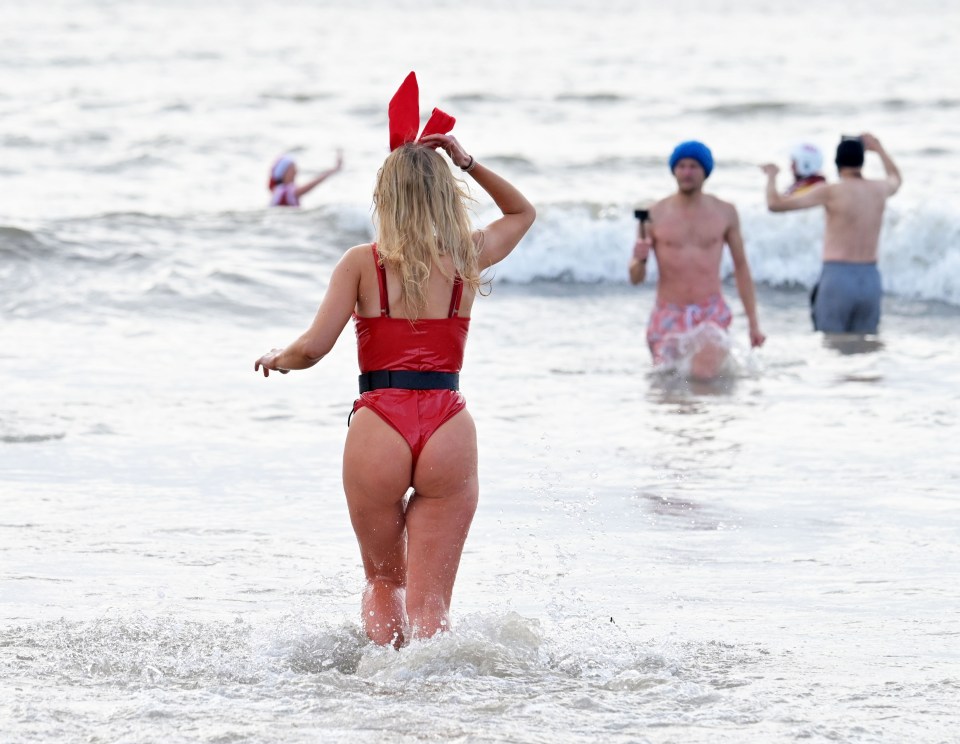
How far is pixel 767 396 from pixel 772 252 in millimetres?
7595

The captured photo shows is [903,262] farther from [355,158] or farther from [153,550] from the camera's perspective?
[153,550]

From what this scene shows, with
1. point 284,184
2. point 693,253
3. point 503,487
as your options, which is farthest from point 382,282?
point 284,184

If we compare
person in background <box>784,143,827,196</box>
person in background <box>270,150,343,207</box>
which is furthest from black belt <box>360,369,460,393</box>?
person in background <box>270,150,343,207</box>

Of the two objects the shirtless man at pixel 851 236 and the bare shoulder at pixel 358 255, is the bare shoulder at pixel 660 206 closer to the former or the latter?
the shirtless man at pixel 851 236

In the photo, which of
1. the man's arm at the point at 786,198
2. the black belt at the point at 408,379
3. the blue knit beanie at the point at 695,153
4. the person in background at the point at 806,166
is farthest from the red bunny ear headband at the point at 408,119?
the person in background at the point at 806,166

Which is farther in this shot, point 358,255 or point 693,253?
point 693,253

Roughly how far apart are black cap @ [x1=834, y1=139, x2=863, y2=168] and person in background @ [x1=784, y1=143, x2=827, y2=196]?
1.02 metres

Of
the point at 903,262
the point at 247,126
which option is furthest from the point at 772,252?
the point at 247,126

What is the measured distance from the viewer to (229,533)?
6215mm

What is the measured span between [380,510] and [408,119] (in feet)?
3.75

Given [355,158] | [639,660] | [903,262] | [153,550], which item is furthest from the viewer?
[355,158]

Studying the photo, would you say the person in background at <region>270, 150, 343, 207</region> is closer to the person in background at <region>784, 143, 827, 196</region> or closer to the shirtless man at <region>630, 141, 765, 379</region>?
the person in background at <region>784, 143, 827, 196</region>

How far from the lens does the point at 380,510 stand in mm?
4281

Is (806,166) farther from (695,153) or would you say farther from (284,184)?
(284,184)
